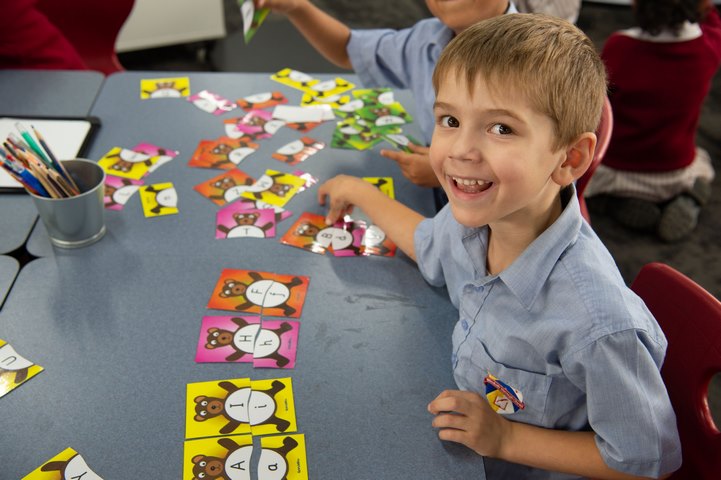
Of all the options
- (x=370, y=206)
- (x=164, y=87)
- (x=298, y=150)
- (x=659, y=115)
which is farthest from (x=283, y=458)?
(x=659, y=115)

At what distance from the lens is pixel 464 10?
131 cm

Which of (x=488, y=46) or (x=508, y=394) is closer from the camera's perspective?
(x=488, y=46)

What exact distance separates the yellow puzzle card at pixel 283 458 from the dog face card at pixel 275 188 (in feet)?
1.72

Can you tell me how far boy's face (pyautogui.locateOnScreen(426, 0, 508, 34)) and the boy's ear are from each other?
0.56 metres

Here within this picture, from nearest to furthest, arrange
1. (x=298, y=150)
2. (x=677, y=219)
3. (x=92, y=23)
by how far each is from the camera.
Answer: (x=298, y=150), (x=92, y=23), (x=677, y=219)

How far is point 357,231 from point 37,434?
62cm

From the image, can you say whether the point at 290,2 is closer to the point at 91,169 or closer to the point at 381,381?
the point at 91,169

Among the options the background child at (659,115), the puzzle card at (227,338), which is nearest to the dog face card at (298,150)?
the puzzle card at (227,338)

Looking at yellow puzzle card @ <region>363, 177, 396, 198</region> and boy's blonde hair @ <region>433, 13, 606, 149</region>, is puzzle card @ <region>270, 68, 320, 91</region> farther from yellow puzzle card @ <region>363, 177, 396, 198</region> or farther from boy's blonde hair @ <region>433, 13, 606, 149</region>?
boy's blonde hair @ <region>433, 13, 606, 149</region>

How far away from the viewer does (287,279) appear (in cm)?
110

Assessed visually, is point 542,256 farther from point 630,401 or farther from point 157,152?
point 157,152

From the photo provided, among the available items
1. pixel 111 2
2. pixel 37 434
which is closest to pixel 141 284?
pixel 37 434

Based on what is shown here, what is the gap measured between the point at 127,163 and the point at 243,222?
1.04 ft

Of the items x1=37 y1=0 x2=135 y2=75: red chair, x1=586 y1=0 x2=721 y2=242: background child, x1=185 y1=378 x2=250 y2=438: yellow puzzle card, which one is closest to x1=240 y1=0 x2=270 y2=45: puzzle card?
x1=185 y1=378 x2=250 y2=438: yellow puzzle card
